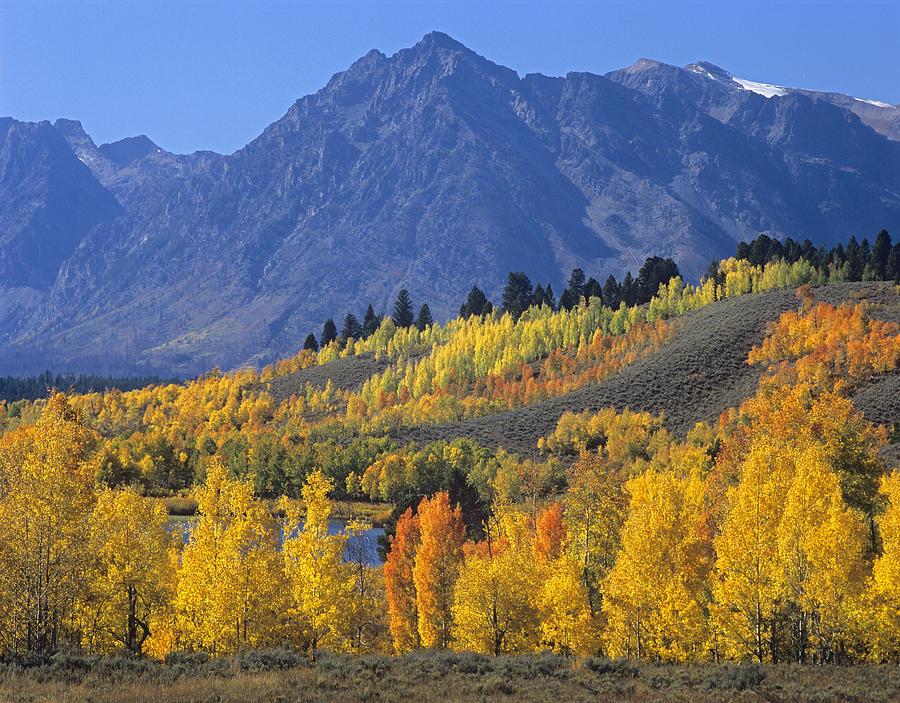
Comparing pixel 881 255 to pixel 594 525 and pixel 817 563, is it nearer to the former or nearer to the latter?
pixel 594 525

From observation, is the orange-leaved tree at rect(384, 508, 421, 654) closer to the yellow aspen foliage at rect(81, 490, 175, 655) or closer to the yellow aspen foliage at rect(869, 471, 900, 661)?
the yellow aspen foliage at rect(81, 490, 175, 655)

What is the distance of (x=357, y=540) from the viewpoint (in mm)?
77375

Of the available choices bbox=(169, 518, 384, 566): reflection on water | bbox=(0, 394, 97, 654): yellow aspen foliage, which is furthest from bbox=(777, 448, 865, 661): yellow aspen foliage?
bbox=(0, 394, 97, 654): yellow aspen foliage

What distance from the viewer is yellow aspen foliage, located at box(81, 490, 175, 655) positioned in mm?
36594

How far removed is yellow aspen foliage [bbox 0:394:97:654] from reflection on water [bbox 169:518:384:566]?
7.97 metres

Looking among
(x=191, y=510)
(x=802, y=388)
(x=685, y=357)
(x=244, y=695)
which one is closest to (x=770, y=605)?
(x=244, y=695)

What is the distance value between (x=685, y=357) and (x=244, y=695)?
149 meters

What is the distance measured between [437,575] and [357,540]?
1138 inches

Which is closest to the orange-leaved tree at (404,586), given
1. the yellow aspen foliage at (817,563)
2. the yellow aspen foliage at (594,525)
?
the yellow aspen foliage at (594,525)

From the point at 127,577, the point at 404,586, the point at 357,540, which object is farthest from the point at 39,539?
the point at 357,540

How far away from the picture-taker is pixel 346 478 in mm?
140250

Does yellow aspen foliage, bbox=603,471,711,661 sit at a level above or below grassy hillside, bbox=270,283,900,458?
below

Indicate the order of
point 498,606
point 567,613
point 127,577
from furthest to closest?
1. point 498,606
2. point 567,613
3. point 127,577

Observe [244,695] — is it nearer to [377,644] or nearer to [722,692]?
[722,692]
